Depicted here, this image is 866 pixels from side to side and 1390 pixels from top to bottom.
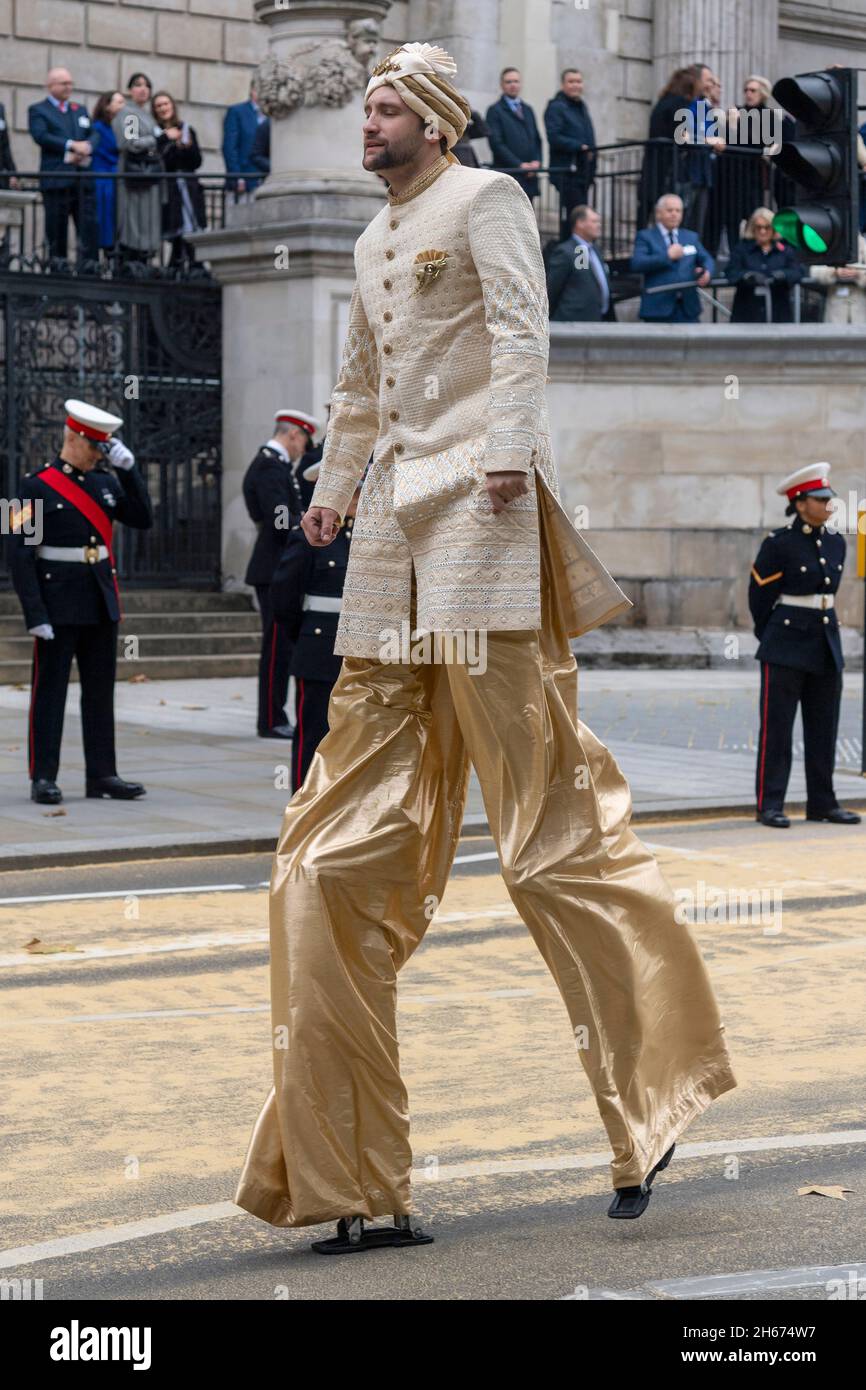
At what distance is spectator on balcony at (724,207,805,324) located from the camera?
2186 cm

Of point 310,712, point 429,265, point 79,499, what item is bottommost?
point 310,712

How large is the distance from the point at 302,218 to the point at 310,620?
972 cm

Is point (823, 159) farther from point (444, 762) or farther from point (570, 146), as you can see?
point (570, 146)

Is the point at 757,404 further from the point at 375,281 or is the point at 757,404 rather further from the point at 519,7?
the point at 375,281

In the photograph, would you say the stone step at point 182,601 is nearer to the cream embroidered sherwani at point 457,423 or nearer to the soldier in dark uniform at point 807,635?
the soldier in dark uniform at point 807,635

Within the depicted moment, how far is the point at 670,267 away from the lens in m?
21.8

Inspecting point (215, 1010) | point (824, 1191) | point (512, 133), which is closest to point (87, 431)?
point (215, 1010)

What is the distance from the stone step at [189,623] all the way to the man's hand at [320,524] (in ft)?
46.3

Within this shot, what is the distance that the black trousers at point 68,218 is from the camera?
68.9ft

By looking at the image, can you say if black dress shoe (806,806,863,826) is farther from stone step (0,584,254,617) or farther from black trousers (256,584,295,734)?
stone step (0,584,254,617)

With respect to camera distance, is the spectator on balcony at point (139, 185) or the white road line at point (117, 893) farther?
the spectator on balcony at point (139, 185)

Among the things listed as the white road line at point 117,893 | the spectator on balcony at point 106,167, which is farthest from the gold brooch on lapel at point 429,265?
the spectator on balcony at point 106,167

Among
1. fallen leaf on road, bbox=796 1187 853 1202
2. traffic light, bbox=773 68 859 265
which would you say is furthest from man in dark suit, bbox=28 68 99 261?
fallen leaf on road, bbox=796 1187 853 1202

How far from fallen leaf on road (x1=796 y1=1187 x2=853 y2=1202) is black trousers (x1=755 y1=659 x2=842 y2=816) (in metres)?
6.78
